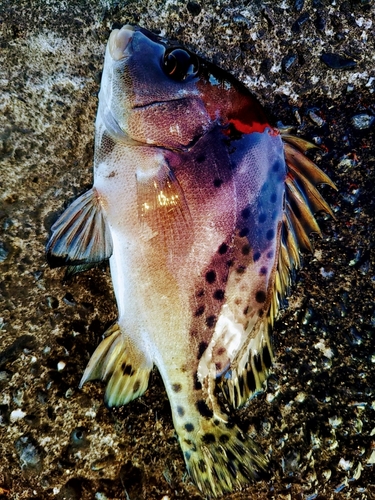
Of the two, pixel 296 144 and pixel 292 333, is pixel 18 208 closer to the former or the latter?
pixel 296 144

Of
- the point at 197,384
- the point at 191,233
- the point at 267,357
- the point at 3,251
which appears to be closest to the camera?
the point at 191,233

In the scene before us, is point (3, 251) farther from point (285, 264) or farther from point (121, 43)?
point (285, 264)

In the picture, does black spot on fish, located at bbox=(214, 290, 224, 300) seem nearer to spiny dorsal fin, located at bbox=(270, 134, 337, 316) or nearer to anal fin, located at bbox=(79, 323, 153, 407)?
spiny dorsal fin, located at bbox=(270, 134, 337, 316)

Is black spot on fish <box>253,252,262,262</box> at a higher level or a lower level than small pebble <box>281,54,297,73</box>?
lower

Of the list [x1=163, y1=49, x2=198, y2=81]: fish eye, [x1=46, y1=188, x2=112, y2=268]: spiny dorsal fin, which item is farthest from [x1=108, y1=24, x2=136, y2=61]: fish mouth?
[x1=46, y1=188, x2=112, y2=268]: spiny dorsal fin

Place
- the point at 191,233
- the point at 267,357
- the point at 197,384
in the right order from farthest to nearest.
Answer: the point at 267,357 < the point at 197,384 < the point at 191,233

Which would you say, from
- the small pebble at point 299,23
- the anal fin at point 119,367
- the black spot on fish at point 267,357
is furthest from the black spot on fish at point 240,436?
the small pebble at point 299,23

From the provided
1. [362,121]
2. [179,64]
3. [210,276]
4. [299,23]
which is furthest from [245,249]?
[299,23]
